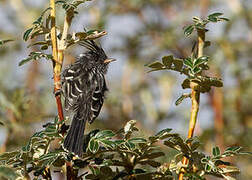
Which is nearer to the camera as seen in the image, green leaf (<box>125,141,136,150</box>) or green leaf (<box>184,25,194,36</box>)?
green leaf (<box>125,141,136,150</box>)

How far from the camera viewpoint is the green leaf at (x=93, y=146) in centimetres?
210

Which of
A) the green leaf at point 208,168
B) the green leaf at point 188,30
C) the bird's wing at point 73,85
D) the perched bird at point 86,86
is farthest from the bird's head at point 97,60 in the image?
the green leaf at point 208,168

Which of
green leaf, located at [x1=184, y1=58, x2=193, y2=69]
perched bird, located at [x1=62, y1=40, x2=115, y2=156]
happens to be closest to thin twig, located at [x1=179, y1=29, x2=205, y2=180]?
green leaf, located at [x1=184, y1=58, x2=193, y2=69]

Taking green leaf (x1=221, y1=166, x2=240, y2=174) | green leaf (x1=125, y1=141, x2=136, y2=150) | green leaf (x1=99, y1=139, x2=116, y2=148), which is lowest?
green leaf (x1=221, y1=166, x2=240, y2=174)

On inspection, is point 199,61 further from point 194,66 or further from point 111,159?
point 111,159

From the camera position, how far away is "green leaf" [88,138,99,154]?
2095 mm

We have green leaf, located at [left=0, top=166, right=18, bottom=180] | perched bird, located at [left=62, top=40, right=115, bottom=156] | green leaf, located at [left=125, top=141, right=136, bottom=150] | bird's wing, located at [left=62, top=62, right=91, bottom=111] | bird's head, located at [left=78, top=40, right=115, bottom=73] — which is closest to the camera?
green leaf, located at [left=0, top=166, right=18, bottom=180]

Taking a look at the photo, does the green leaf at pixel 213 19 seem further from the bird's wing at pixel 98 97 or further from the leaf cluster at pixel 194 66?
the bird's wing at pixel 98 97

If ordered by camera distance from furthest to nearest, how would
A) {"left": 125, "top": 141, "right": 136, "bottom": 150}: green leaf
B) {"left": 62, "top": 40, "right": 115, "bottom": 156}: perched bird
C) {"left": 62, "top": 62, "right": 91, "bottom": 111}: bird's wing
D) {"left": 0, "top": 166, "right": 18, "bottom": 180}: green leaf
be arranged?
{"left": 62, "top": 62, "right": 91, "bottom": 111}: bird's wing → {"left": 62, "top": 40, "right": 115, "bottom": 156}: perched bird → {"left": 125, "top": 141, "right": 136, "bottom": 150}: green leaf → {"left": 0, "top": 166, "right": 18, "bottom": 180}: green leaf

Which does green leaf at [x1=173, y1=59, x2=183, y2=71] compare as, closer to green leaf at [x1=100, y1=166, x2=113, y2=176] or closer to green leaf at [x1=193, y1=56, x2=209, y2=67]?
green leaf at [x1=193, y1=56, x2=209, y2=67]

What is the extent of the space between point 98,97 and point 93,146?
187cm

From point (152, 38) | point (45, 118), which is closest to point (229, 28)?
point (152, 38)

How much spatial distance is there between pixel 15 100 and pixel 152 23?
2.76m

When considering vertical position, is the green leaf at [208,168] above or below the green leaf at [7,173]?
above
